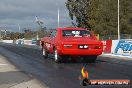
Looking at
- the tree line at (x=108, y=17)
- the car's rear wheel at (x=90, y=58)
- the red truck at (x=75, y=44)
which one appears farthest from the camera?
the tree line at (x=108, y=17)

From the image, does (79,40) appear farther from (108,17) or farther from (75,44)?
(108,17)

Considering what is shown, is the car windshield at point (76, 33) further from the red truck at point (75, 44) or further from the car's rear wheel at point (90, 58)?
the car's rear wheel at point (90, 58)

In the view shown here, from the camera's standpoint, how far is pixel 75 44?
19.0 meters

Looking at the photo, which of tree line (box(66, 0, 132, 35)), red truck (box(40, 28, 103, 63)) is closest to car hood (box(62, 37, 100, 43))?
red truck (box(40, 28, 103, 63))

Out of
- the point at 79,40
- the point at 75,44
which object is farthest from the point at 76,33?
the point at 75,44

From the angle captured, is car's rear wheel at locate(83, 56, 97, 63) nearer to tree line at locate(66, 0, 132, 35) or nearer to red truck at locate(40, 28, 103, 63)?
red truck at locate(40, 28, 103, 63)

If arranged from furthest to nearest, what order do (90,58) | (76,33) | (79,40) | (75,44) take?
(90,58), (76,33), (79,40), (75,44)

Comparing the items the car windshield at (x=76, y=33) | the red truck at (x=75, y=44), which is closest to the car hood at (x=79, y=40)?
the red truck at (x=75, y=44)

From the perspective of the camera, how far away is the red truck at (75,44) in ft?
62.5

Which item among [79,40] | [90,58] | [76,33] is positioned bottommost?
[90,58]

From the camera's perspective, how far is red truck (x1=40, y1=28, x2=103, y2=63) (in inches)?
750

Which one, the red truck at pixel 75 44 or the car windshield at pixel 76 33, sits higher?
the car windshield at pixel 76 33

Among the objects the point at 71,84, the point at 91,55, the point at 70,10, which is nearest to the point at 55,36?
the point at 91,55

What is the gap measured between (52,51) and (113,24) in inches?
2059
